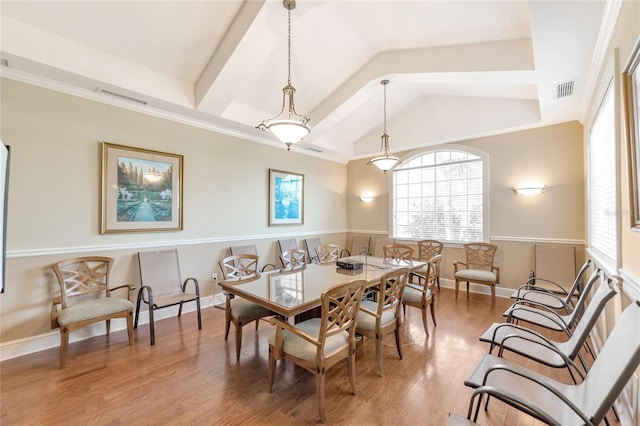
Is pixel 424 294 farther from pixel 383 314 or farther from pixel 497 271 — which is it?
pixel 497 271

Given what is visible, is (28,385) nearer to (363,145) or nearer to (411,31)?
(411,31)

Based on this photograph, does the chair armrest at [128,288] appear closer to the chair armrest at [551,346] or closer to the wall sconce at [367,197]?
the chair armrest at [551,346]

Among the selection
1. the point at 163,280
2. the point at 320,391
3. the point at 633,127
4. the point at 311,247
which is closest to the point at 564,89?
the point at 633,127

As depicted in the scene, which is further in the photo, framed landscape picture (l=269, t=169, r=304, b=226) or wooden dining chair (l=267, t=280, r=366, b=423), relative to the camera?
framed landscape picture (l=269, t=169, r=304, b=226)

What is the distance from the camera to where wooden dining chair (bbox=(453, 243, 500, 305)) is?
4383 mm

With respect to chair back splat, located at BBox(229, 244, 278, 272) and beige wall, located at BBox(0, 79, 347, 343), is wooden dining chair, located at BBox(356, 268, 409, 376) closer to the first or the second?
chair back splat, located at BBox(229, 244, 278, 272)

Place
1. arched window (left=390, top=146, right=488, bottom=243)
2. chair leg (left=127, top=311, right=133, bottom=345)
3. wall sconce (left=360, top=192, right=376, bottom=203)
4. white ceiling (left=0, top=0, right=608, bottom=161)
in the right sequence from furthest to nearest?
wall sconce (left=360, top=192, right=376, bottom=203), arched window (left=390, top=146, right=488, bottom=243), chair leg (left=127, top=311, right=133, bottom=345), white ceiling (left=0, top=0, right=608, bottom=161)

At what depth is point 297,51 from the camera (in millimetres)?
3648

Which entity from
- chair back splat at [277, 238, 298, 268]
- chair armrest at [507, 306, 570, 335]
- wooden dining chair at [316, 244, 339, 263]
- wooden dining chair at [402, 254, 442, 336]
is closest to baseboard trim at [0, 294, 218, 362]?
chair back splat at [277, 238, 298, 268]

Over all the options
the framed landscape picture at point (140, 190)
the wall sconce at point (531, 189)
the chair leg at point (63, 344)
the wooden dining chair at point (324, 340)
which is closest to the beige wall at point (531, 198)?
the wall sconce at point (531, 189)

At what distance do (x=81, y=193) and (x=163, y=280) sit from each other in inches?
55.7

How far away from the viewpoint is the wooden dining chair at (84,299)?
2613 mm

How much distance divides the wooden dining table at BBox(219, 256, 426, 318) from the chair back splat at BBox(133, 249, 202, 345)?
0.98 meters

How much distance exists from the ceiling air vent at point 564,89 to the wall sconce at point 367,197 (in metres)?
3.72
